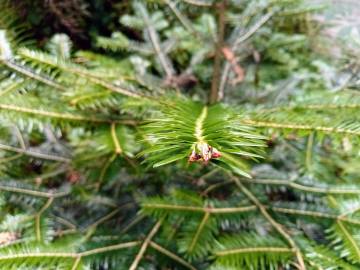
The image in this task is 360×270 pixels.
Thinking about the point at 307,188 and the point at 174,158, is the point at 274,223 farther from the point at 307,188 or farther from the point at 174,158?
the point at 174,158

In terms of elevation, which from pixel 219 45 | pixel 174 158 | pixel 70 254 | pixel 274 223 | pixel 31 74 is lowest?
pixel 70 254

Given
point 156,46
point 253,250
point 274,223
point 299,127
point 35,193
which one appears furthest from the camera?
point 156,46

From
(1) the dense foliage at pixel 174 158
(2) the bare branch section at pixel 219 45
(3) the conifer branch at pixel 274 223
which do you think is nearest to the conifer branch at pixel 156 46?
(1) the dense foliage at pixel 174 158

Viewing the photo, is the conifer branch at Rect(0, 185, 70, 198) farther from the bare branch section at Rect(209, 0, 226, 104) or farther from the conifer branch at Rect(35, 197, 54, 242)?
the bare branch section at Rect(209, 0, 226, 104)

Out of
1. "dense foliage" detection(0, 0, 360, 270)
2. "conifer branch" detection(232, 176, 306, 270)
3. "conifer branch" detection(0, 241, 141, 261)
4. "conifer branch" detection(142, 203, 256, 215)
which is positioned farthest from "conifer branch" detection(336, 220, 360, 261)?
"conifer branch" detection(0, 241, 141, 261)

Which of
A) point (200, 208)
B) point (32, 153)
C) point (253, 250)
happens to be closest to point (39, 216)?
point (32, 153)

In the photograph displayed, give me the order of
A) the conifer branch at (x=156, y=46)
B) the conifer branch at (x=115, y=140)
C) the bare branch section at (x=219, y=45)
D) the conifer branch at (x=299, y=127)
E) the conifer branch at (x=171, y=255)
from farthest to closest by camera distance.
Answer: the conifer branch at (x=156, y=46)
the bare branch section at (x=219, y=45)
the conifer branch at (x=171, y=255)
the conifer branch at (x=115, y=140)
the conifer branch at (x=299, y=127)

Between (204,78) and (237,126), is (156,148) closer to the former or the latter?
(237,126)

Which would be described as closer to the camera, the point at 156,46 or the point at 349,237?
the point at 349,237

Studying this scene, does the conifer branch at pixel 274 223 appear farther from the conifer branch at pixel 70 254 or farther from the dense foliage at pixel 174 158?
the conifer branch at pixel 70 254
